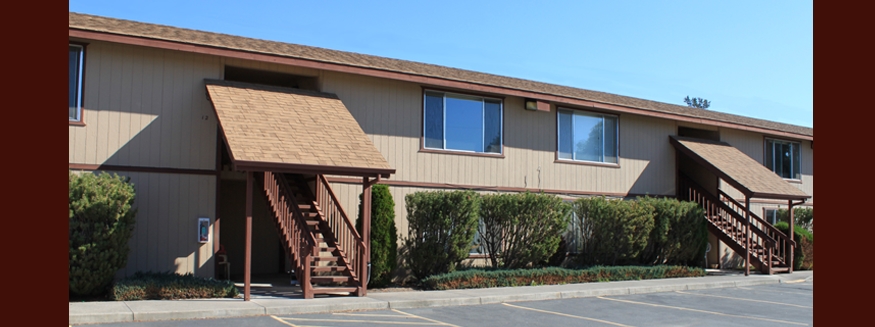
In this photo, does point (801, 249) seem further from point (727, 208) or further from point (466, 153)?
point (466, 153)

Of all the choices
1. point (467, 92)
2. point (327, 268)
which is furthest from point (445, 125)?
point (327, 268)

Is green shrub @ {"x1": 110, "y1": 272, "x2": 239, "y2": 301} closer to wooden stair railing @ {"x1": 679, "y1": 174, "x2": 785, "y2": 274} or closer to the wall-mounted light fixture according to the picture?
the wall-mounted light fixture

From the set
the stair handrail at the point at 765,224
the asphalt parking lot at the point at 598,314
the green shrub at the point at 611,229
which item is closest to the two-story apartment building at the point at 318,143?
the stair handrail at the point at 765,224

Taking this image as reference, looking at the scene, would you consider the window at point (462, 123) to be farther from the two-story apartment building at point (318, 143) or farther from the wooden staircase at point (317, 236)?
the wooden staircase at point (317, 236)

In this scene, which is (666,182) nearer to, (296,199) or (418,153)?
(418,153)

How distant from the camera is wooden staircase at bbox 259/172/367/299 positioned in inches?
525

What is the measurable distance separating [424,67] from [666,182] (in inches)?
342

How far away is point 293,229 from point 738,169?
14.1m

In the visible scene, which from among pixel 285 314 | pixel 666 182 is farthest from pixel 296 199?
pixel 666 182

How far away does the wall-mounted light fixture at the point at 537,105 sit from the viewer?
1880 centimetres

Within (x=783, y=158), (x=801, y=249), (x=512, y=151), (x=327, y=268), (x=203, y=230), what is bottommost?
(x=801, y=249)

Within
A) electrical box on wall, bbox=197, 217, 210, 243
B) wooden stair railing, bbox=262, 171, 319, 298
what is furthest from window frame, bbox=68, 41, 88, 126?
wooden stair railing, bbox=262, 171, 319, 298

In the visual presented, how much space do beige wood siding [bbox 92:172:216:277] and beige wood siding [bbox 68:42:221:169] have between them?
0.33m

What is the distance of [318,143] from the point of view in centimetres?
1341
